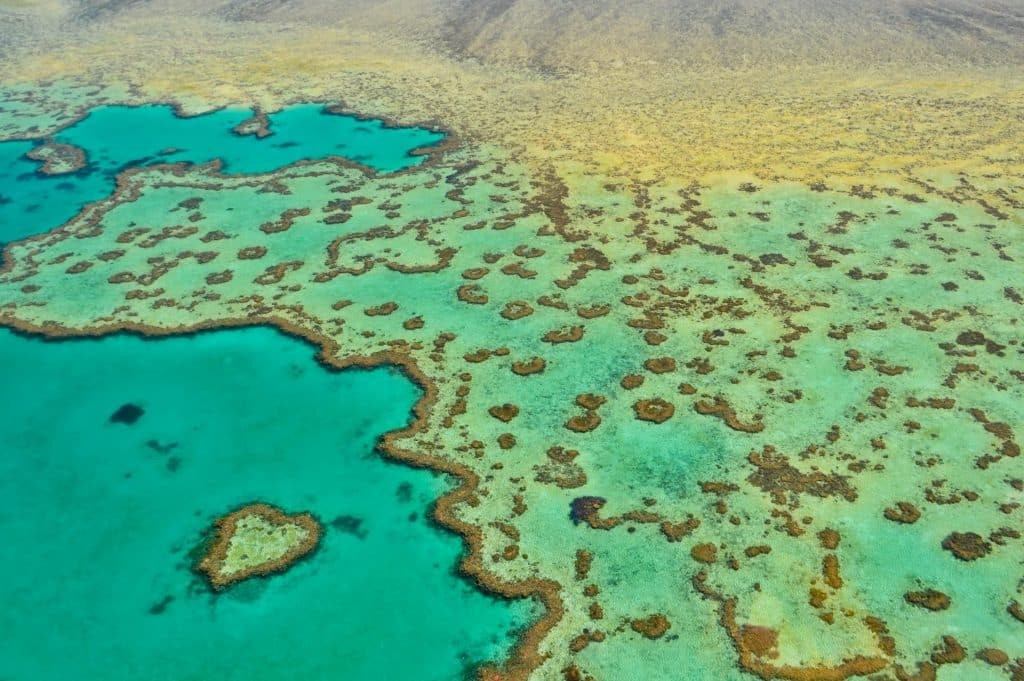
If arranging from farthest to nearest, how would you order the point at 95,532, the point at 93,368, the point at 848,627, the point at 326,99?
1. the point at 326,99
2. the point at 93,368
3. the point at 95,532
4. the point at 848,627

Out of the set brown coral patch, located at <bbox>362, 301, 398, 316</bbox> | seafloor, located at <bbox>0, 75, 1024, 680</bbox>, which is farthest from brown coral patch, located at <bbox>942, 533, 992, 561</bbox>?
brown coral patch, located at <bbox>362, 301, 398, 316</bbox>

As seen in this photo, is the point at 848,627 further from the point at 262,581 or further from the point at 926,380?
the point at 262,581

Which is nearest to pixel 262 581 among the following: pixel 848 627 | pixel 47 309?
pixel 848 627

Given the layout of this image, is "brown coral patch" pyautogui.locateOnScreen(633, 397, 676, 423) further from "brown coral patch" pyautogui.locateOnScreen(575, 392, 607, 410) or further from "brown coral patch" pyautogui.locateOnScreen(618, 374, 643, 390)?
"brown coral patch" pyautogui.locateOnScreen(575, 392, 607, 410)

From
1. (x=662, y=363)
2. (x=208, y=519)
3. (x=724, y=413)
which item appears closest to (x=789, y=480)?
(x=724, y=413)

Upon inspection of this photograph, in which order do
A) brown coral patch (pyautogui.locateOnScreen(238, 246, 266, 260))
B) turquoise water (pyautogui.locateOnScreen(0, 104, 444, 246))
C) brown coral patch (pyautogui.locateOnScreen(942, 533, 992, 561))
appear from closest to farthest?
brown coral patch (pyautogui.locateOnScreen(942, 533, 992, 561)), brown coral patch (pyautogui.locateOnScreen(238, 246, 266, 260)), turquoise water (pyautogui.locateOnScreen(0, 104, 444, 246))
